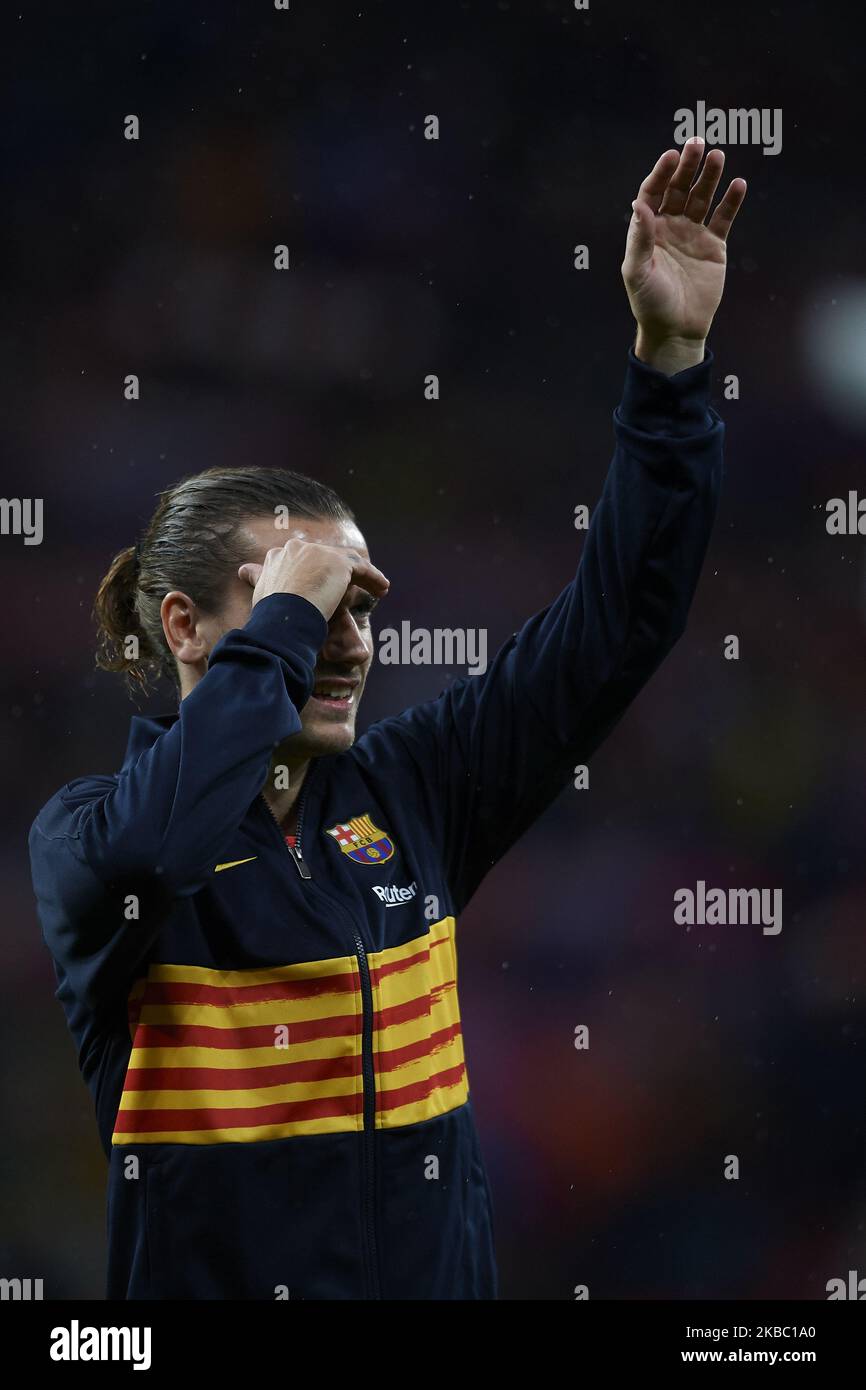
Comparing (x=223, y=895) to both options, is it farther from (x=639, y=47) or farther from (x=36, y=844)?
(x=639, y=47)

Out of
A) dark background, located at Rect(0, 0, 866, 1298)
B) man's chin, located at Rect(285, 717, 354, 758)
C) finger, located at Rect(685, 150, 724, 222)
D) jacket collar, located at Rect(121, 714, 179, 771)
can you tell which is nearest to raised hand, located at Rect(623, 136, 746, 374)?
finger, located at Rect(685, 150, 724, 222)

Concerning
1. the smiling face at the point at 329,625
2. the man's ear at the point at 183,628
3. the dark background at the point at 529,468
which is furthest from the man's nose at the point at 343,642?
the dark background at the point at 529,468

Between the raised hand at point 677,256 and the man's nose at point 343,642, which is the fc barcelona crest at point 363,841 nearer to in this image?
the man's nose at point 343,642

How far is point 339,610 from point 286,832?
0.18 meters

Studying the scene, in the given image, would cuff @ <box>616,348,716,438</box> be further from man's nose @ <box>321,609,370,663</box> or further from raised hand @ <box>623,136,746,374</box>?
man's nose @ <box>321,609,370,663</box>

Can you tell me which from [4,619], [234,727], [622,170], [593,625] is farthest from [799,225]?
[234,727]

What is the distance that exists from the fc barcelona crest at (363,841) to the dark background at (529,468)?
4.56 ft

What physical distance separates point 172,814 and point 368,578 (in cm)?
27

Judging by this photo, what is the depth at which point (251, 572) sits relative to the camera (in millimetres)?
1105

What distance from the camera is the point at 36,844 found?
1.04 m

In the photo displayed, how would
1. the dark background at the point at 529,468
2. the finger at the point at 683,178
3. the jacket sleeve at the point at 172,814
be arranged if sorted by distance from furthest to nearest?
the dark background at the point at 529,468 → the finger at the point at 683,178 → the jacket sleeve at the point at 172,814

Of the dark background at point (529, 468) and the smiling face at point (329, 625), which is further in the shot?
the dark background at point (529, 468)

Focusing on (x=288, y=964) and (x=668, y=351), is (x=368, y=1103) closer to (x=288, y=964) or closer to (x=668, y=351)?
(x=288, y=964)

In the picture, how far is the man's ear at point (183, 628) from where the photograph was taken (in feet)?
3.70
